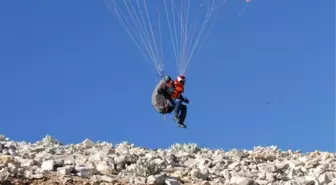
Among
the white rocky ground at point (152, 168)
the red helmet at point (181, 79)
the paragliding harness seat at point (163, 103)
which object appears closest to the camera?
the white rocky ground at point (152, 168)

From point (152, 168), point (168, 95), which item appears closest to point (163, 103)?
point (168, 95)

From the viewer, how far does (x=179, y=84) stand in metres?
16.2

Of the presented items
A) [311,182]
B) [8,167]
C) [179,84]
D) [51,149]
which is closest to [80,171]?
[8,167]

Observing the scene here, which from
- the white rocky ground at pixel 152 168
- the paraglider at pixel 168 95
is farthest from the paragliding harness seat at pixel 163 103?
the white rocky ground at pixel 152 168

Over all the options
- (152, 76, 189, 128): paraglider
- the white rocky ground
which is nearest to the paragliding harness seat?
(152, 76, 189, 128): paraglider

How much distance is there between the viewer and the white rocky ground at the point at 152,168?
Result: 9852mm

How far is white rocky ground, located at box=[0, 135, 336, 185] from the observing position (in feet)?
32.3

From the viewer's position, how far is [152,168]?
34.5 ft

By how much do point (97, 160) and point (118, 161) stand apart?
15.1 inches

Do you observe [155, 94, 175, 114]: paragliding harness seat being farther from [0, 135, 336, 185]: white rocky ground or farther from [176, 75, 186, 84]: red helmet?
[0, 135, 336, 185]: white rocky ground

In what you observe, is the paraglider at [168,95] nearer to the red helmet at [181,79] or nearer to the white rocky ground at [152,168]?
the red helmet at [181,79]

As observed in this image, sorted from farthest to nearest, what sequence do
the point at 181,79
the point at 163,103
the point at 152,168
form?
the point at 163,103 → the point at 181,79 → the point at 152,168

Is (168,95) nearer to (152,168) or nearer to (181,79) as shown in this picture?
(181,79)

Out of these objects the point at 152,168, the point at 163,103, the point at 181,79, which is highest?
the point at 181,79
